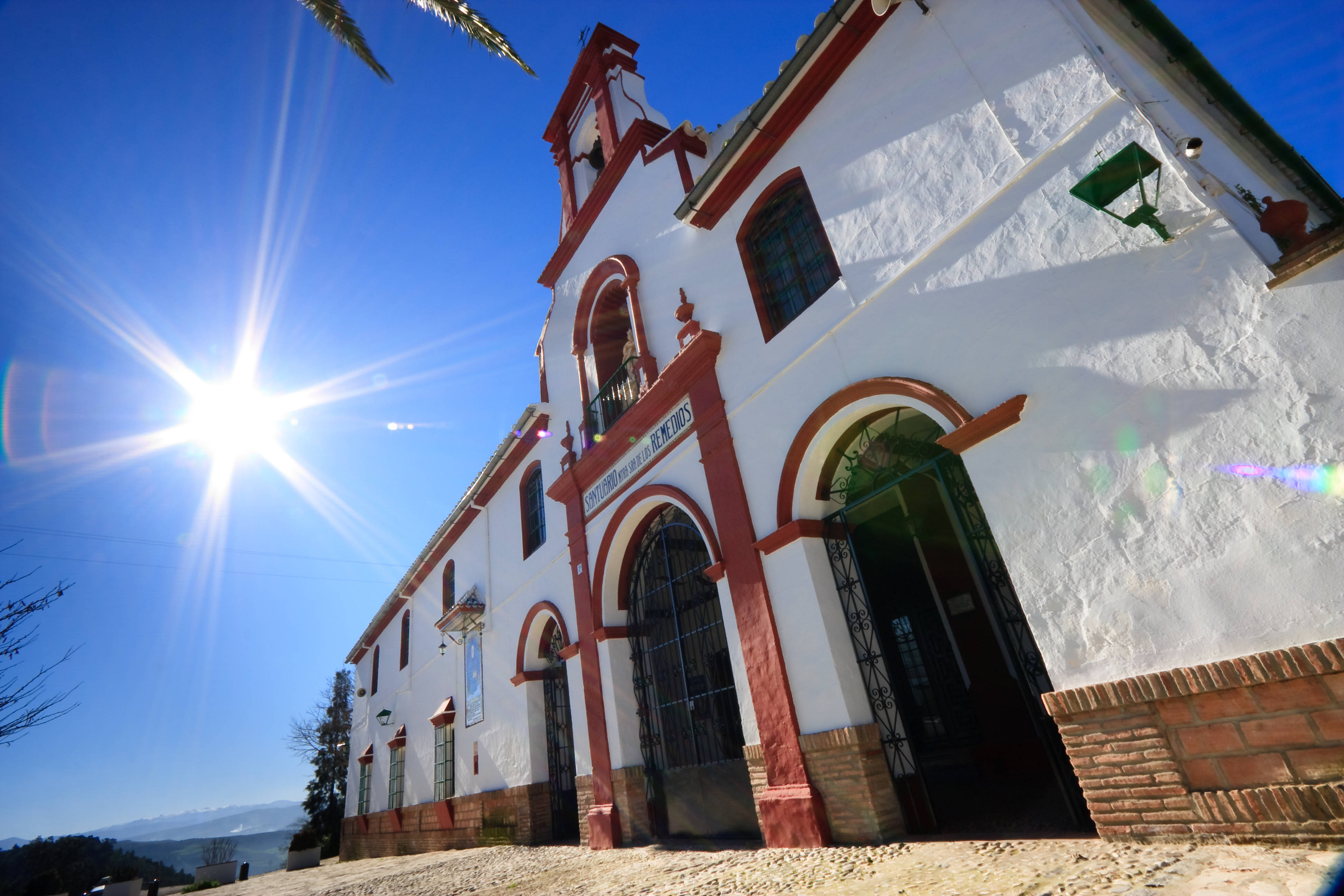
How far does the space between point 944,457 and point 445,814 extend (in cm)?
1274

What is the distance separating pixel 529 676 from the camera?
10938mm

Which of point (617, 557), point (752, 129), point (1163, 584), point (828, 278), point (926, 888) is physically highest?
point (752, 129)

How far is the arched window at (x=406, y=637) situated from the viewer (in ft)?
58.2

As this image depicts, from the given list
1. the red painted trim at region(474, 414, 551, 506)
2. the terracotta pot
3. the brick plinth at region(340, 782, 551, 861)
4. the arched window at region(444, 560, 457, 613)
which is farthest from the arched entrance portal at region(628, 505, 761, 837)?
the arched window at region(444, 560, 457, 613)

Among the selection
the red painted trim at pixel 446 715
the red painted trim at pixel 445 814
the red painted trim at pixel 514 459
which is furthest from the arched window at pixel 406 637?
the red painted trim at pixel 514 459

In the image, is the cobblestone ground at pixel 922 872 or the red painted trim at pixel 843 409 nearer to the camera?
the cobblestone ground at pixel 922 872

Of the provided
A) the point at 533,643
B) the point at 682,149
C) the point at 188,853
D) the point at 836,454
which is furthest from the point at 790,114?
the point at 188,853

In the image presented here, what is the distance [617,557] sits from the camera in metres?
8.85

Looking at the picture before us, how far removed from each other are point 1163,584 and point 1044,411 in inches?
47.2

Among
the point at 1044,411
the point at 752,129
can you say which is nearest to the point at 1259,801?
the point at 1044,411

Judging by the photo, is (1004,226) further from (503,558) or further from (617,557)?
(503,558)

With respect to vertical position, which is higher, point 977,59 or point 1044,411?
point 977,59

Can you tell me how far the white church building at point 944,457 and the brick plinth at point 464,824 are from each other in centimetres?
14

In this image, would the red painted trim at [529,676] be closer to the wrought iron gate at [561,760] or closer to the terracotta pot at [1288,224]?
the wrought iron gate at [561,760]
